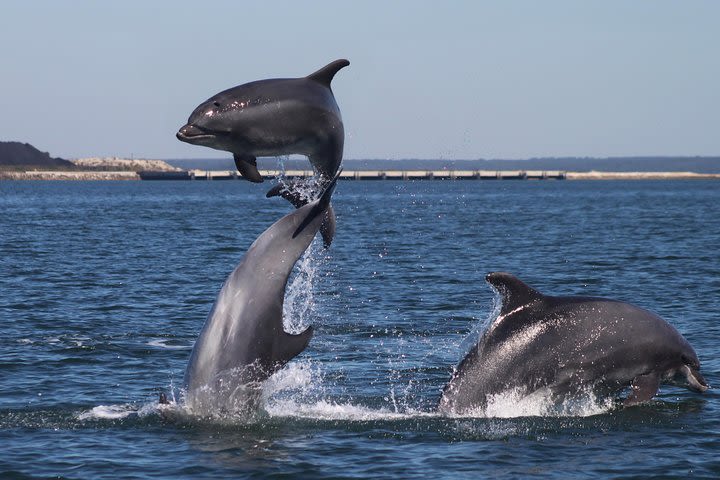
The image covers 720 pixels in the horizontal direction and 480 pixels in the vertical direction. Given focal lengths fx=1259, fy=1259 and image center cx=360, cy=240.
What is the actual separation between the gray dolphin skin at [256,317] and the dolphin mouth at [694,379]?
250 inches

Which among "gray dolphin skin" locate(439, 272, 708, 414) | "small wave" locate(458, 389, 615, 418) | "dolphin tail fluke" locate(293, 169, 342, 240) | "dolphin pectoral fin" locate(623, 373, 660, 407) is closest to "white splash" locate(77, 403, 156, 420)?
"dolphin tail fluke" locate(293, 169, 342, 240)

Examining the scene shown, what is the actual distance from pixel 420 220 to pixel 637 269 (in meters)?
53.5

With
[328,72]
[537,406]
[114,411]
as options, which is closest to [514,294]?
[537,406]

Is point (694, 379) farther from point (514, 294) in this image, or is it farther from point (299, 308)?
point (299, 308)

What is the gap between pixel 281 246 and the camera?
1603cm

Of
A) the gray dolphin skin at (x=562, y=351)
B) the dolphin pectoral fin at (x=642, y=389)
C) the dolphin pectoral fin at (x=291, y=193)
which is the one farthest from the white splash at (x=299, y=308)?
the dolphin pectoral fin at (x=291, y=193)

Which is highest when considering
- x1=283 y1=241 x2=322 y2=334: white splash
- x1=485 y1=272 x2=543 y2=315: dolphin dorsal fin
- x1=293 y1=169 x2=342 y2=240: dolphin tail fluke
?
x1=293 y1=169 x2=342 y2=240: dolphin tail fluke

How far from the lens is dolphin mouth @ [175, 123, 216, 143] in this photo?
1418cm

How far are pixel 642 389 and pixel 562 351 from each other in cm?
151

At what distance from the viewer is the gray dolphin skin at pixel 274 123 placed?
14.3m

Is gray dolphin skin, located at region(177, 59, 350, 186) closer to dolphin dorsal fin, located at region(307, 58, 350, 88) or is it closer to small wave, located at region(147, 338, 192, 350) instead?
dolphin dorsal fin, located at region(307, 58, 350, 88)

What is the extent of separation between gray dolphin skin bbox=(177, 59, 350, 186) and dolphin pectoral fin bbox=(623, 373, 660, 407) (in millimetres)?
5903

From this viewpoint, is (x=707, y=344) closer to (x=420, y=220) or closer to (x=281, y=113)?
(x=281, y=113)

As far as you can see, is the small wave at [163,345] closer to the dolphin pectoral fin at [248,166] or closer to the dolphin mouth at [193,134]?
the dolphin pectoral fin at [248,166]
